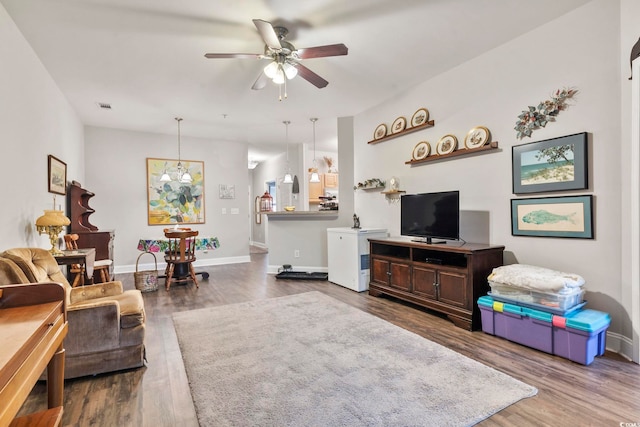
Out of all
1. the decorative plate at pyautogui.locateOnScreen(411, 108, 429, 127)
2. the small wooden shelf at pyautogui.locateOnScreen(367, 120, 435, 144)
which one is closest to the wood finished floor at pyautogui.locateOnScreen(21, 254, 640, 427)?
the small wooden shelf at pyautogui.locateOnScreen(367, 120, 435, 144)

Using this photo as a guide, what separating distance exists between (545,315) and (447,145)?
2.00 metres

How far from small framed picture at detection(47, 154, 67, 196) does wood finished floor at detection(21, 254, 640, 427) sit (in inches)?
79.5

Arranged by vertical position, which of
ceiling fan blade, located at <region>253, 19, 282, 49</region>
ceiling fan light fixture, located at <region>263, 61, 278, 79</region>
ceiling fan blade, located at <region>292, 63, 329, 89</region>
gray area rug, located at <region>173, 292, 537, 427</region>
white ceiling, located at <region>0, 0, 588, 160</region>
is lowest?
gray area rug, located at <region>173, 292, 537, 427</region>

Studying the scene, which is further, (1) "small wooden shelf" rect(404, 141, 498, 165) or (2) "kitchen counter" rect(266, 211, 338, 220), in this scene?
(2) "kitchen counter" rect(266, 211, 338, 220)

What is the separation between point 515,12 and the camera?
2.57 metres

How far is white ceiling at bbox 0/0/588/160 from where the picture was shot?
246 cm

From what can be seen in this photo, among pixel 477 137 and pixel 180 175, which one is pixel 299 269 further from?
pixel 477 137

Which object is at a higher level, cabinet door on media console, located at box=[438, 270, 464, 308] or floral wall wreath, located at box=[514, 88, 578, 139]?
floral wall wreath, located at box=[514, 88, 578, 139]

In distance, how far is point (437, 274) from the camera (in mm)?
3221

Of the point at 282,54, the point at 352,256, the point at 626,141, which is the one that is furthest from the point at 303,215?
the point at 626,141

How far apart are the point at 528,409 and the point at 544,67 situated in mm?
2697

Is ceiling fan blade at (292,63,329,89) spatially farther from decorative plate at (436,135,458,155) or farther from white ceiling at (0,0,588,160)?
decorative plate at (436,135,458,155)

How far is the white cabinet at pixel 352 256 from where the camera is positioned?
4328 mm

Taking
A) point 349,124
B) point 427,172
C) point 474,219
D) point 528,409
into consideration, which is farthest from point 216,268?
point 528,409
